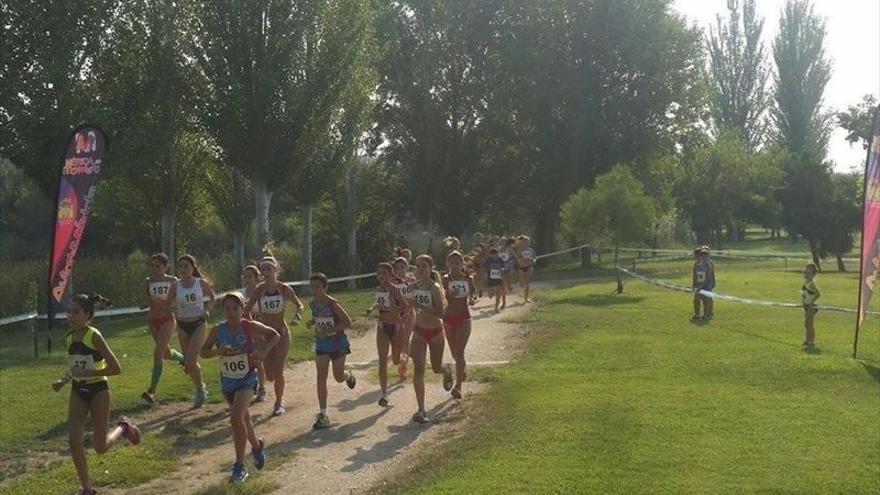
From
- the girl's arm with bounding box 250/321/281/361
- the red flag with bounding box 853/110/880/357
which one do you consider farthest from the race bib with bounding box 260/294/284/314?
the red flag with bounding box 853/110/880/357

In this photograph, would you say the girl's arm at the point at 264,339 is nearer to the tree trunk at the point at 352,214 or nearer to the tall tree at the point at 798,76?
the tree trunk at the point at 352,214

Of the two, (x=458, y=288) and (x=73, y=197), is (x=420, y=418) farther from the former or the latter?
(x=73, y=197)

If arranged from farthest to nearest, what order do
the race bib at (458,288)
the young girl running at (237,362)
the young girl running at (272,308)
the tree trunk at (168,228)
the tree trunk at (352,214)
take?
the tree trunk at (352,214)
the tree trunk at (168,228)
the race bib at (458,288)
the young girl running at (272,308)
the young girl running at (237,362)

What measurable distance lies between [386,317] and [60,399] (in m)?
4.57

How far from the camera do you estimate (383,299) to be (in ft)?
43.5

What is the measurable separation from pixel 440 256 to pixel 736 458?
3571 cm

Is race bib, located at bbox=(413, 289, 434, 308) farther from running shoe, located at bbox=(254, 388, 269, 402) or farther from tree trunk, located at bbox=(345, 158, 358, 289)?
tree trunk, located at bbox=(345, 158, 358, 289)

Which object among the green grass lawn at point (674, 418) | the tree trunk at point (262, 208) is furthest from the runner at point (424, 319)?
the tree trunk at point (262, 208)

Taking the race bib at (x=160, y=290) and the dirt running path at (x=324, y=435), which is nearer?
the dirt running path at (x=324, y=435)

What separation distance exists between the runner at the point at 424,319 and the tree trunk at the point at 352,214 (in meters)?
27.7

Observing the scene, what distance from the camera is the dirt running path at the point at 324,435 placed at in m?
9.48

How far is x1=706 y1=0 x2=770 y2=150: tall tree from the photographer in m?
71.1

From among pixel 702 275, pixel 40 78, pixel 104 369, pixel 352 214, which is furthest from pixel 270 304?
pixel 352 214

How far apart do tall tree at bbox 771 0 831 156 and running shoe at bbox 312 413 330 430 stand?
64.6m
